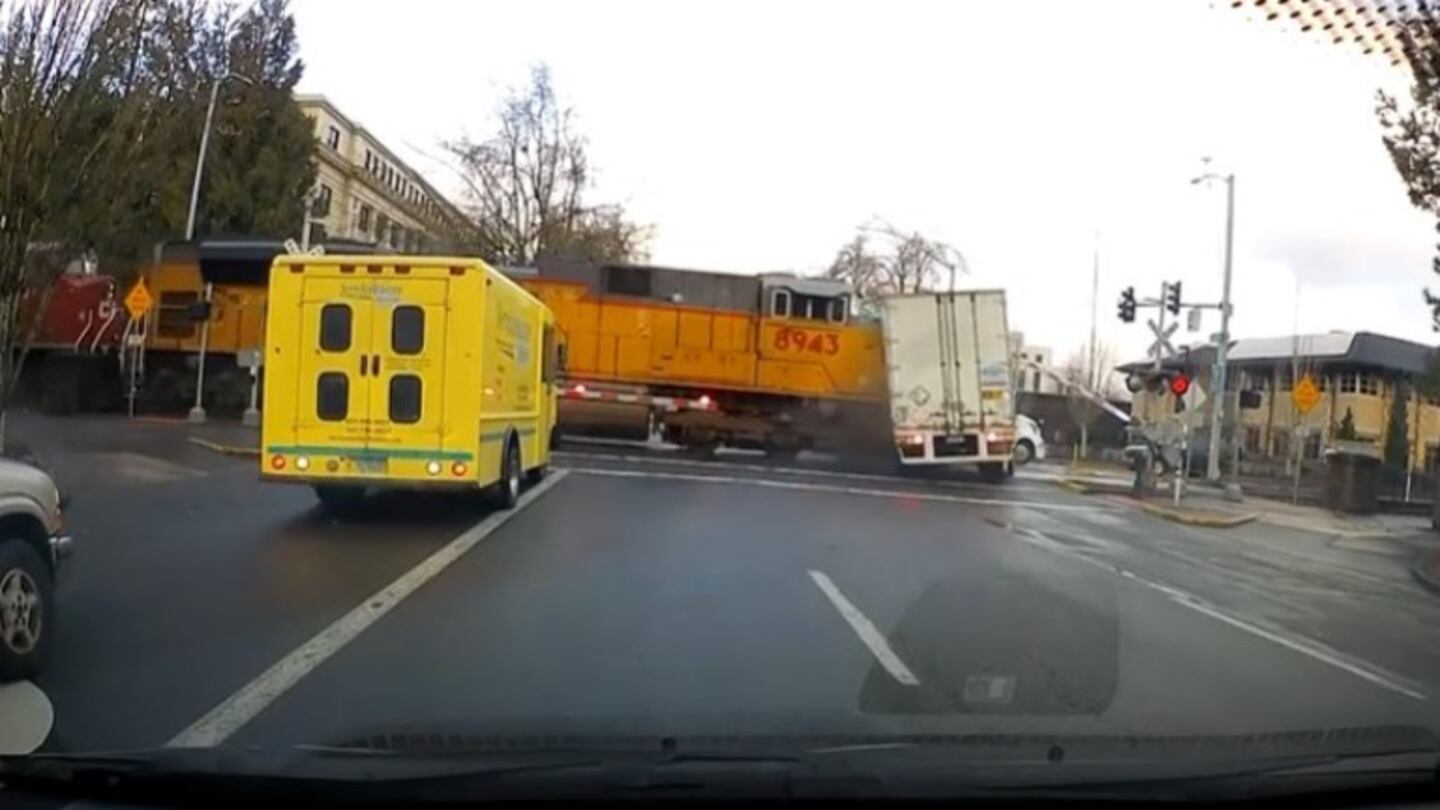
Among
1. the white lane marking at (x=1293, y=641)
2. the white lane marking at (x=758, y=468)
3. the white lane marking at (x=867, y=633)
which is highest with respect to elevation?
the white lane marking at (x=758, y=468)

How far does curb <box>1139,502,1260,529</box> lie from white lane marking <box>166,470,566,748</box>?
50.1ft

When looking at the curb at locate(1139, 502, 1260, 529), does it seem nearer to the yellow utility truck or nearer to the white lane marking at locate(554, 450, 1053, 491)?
the white lane marking at locate(554, 450, 1053, 491)

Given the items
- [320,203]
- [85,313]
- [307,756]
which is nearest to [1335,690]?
[307,756]

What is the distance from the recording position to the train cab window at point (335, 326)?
47.6 feet

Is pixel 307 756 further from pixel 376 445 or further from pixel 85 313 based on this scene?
pixel 85 313

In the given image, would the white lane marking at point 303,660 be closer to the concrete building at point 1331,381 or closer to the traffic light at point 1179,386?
the traffic light at point 1179,386

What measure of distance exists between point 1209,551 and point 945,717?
44.4 ft

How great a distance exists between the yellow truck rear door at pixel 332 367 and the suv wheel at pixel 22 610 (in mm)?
7532

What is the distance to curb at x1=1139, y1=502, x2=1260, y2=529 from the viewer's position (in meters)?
24.2

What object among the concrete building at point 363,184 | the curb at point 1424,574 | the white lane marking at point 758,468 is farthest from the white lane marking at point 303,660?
the concrete building at point 363,184

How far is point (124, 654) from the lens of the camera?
24.3 feet

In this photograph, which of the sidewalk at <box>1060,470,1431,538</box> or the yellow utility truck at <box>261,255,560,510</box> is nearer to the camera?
the yellow utility truck at <box>261,255,560,510</box>

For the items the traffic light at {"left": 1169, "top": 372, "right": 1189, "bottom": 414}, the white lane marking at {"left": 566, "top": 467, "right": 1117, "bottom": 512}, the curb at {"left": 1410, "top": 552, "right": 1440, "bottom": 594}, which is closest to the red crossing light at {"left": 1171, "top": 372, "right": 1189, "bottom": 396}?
the traffic light at {"left": 1169, "top": 372, "right": 1189, "bottom": 414}

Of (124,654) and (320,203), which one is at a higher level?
(320,203)
